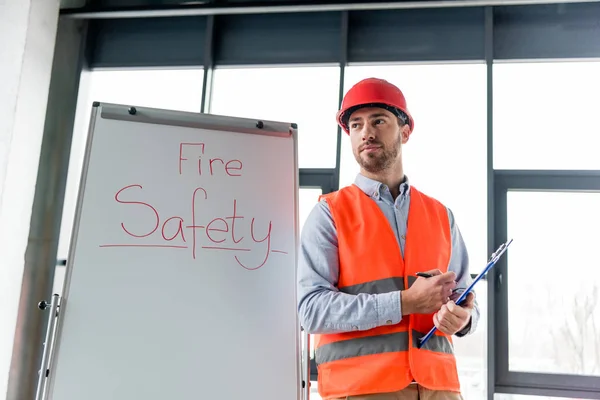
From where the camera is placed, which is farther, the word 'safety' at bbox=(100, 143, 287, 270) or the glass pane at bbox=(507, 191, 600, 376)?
the glass pane at bbox=(507, 191, 600, 376)

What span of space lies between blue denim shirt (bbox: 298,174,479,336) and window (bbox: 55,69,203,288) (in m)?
1.62

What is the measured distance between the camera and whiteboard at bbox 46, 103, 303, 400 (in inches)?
57.6

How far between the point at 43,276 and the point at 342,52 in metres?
1.98

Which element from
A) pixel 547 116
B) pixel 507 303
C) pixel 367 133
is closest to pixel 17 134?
pixel 367 133

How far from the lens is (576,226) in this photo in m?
2.55

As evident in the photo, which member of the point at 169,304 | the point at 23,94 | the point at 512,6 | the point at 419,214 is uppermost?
the point at 512,6

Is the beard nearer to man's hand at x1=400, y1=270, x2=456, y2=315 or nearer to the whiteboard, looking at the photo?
the whiteboard

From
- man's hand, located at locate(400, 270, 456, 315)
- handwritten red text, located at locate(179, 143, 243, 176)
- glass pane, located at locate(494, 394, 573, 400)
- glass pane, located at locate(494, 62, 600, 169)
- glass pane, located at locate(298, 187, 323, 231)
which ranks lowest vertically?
glass pane, located at locate(494, 394, 573, 400)

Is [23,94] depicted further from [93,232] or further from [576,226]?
[576,226]

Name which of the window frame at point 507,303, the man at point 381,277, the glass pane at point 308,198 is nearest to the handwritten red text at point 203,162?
the man at point 381,277

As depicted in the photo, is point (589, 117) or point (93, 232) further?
point (589, 117)

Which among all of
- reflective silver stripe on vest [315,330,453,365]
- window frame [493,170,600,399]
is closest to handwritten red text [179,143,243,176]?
reflective silver stripe on vest [315,330,453,365]

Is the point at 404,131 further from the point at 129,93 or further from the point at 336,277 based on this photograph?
the point at 129,93

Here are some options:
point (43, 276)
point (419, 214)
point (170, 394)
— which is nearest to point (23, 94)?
point (43, 276)
